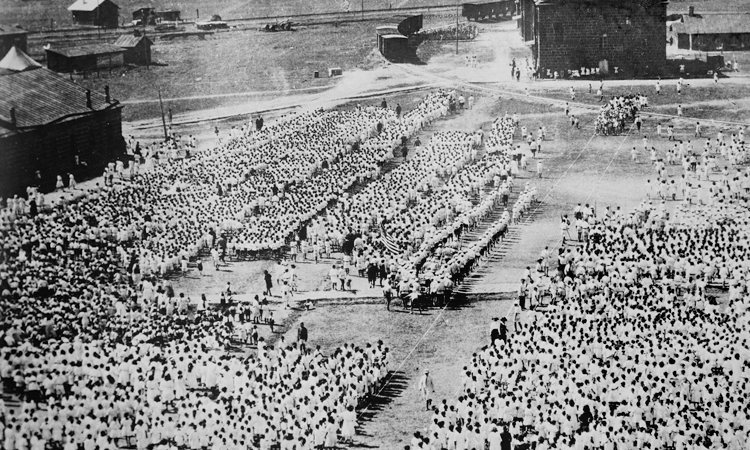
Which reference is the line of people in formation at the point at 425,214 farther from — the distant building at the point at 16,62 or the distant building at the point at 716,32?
the distant building at the point at 716,32

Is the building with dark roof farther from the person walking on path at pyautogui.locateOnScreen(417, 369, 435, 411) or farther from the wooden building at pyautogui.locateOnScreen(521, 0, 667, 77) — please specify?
the wooden building at pyautogui.locateOnScreen(521, 0, 667, 77)

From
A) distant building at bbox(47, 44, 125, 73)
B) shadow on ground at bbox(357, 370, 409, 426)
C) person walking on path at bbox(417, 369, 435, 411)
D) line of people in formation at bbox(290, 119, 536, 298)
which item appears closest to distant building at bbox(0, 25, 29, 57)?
distant building at bbox(47, 44, 125, 73)

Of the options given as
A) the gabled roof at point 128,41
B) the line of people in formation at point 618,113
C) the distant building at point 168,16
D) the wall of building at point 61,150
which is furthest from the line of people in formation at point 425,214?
the distant building at point 168,16

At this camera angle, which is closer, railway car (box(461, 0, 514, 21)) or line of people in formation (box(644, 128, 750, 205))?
line of people in formation (box(644, 128, 750, 205))

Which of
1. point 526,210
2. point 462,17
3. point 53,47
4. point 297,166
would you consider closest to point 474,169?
point 526,210

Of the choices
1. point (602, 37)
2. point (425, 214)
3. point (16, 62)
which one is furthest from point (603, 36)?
point (16, 62)

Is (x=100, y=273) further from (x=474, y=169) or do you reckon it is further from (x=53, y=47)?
(x=53, y=47)

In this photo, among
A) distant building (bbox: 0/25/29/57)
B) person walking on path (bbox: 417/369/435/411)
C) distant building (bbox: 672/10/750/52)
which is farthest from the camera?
distant building (bbox: 672/10/750/52)
